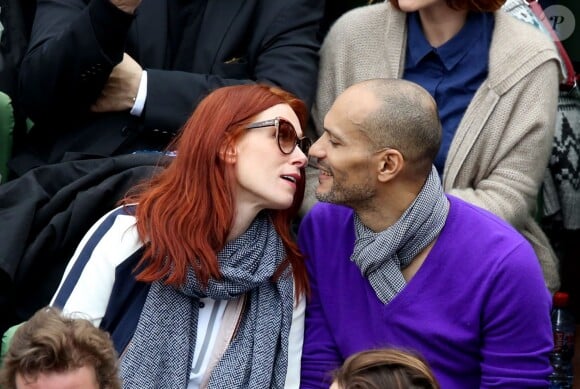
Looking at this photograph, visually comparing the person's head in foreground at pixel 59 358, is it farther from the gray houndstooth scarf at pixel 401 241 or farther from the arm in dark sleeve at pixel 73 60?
the arm in dark sleeve at pixel 73 60

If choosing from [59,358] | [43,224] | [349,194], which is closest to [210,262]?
[349,194]

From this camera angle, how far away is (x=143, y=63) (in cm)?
387

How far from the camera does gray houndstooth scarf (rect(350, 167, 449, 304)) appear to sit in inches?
123

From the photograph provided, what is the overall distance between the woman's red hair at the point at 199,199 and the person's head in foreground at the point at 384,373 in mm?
843

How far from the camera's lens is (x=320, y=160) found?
10.7 feet

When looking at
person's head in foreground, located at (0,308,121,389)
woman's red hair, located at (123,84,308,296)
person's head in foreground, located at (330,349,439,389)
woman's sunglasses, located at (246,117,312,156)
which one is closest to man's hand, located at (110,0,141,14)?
woman's red hair, located at (123,84,308,296)

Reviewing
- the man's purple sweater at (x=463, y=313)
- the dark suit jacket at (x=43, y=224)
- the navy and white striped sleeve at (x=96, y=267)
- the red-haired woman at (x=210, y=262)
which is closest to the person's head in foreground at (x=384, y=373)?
the man's purple sweater at (x=463, y=313)

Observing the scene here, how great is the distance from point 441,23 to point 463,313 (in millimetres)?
1098

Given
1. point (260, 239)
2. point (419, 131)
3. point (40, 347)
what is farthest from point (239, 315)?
point (40, 347)

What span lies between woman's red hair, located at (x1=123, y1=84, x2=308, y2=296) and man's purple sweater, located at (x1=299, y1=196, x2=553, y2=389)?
187mm

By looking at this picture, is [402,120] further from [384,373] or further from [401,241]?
[384,373]

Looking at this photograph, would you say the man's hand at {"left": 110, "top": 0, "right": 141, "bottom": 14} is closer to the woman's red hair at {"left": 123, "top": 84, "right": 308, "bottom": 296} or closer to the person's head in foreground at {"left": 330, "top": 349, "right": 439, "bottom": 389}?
the woman's red hair at {"left": 123, "top": 84, "right": 308, "bottom": 296}

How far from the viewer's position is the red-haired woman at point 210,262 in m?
3.14

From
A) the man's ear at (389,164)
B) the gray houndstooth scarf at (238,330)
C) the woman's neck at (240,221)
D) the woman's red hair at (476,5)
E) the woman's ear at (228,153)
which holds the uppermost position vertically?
the woman's red hair at (476,5)
